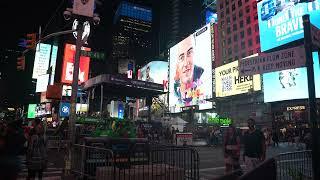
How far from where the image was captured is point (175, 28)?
14850cm

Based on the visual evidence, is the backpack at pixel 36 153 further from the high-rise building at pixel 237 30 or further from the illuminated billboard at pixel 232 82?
the high-rise building at pixel 237 30

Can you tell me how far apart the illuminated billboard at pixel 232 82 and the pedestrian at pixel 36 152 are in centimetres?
5532

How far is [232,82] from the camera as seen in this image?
6688cm

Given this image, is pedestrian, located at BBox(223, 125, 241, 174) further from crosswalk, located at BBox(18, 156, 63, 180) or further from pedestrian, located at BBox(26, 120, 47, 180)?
crosswalk, located at BBox(18, 156, 63, 180)

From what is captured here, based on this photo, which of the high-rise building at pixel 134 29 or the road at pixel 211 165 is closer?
the road at pixel 211 165

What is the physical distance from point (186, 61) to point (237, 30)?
2165 cm

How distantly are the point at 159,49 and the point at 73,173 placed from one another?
5897 inches

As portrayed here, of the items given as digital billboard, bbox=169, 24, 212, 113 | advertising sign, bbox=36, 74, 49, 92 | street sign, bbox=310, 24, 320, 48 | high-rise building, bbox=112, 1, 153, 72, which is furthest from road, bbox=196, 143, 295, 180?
high-rise building, bbox=112, 1, 153, 72

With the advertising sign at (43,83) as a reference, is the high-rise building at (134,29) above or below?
above

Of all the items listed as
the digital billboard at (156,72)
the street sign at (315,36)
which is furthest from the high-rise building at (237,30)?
the street sign at (315,36)

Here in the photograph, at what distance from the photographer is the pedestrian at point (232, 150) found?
32.7ft

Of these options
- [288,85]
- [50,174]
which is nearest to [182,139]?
[50,174]

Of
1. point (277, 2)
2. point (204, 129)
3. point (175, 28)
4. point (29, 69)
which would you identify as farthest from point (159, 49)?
point (204, 129)

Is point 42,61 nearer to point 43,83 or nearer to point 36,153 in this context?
point 43,83
